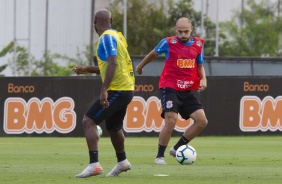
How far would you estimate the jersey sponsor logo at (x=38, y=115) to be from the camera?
2900cm

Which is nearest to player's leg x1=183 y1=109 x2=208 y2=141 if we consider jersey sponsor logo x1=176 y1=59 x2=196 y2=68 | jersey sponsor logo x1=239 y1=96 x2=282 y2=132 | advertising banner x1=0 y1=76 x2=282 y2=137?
jersey sponsor logo x1=176 y1=59 x2=196 y2=68

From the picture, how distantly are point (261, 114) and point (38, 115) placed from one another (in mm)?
6066

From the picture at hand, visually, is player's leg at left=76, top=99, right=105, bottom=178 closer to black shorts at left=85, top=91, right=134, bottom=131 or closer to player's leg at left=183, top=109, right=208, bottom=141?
black shorts at left=85, top=91, right=134, bottom=131

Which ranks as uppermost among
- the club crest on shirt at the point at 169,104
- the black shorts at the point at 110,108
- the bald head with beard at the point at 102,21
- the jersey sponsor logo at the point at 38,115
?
the bald head with beard at the point at 102,21

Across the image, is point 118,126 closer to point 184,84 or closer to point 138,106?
point 184,84

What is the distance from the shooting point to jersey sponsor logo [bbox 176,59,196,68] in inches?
708

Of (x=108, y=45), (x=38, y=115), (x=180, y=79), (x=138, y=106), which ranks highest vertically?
(x=108, y=45)

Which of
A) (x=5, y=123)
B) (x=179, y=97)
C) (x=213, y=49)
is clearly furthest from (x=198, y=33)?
(x=179, y=97)

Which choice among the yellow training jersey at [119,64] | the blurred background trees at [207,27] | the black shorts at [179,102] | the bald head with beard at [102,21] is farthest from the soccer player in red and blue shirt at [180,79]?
the blurred background trees at [207,27]

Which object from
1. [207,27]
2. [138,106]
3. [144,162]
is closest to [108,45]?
[144,162]

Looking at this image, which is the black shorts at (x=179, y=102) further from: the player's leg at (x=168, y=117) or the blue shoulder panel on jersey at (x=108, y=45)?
the blue shoulder panel on jersey at (x=108, y=45)

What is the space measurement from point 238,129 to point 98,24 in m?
15.8

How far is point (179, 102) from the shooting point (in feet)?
59.0

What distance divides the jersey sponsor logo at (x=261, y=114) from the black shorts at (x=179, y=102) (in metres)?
11.5
